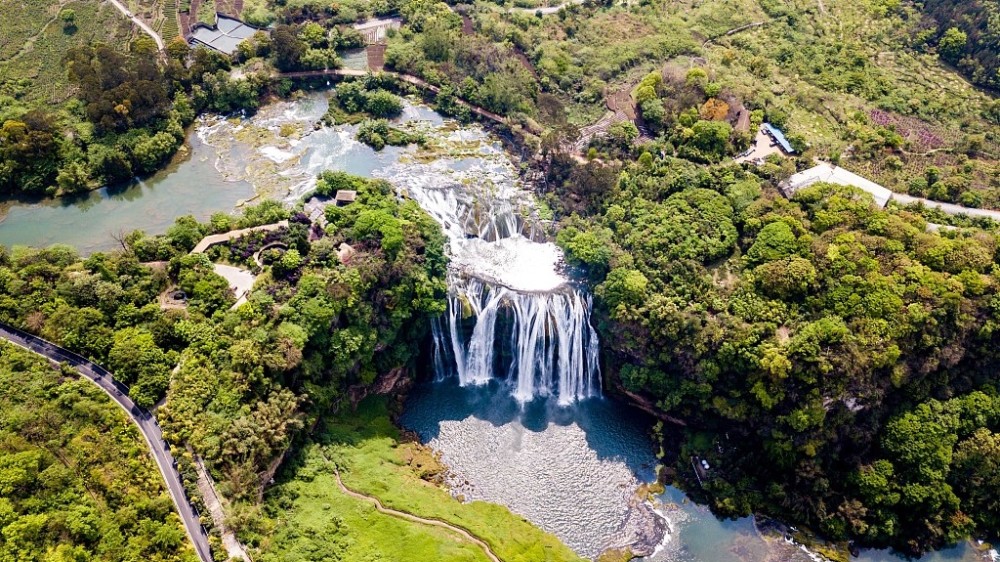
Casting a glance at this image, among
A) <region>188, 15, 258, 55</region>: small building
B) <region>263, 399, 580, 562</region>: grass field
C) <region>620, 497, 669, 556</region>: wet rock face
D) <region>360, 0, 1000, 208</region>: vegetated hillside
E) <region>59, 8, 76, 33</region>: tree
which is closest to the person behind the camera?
<region>263, 399, 580, 562</region>: grass field

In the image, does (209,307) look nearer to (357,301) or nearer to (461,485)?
(357,301)

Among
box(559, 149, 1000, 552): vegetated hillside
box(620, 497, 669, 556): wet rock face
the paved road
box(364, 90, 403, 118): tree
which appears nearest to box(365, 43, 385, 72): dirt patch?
box(364, 90, 403, 118): tree

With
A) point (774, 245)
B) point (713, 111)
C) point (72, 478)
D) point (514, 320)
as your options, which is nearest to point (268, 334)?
point (72, 478)

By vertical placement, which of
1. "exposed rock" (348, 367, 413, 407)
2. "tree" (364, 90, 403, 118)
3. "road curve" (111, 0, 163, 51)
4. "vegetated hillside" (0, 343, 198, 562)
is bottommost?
"exposed rock" (348, 367, 413, 407)

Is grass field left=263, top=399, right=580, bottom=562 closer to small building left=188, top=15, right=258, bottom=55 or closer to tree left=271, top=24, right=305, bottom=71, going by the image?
tree left=271, top=24, right=305, bottom=71

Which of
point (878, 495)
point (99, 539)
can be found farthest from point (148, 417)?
point (878, 495)

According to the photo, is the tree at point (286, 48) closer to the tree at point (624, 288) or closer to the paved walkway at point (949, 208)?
the tree at point (624, 288)
